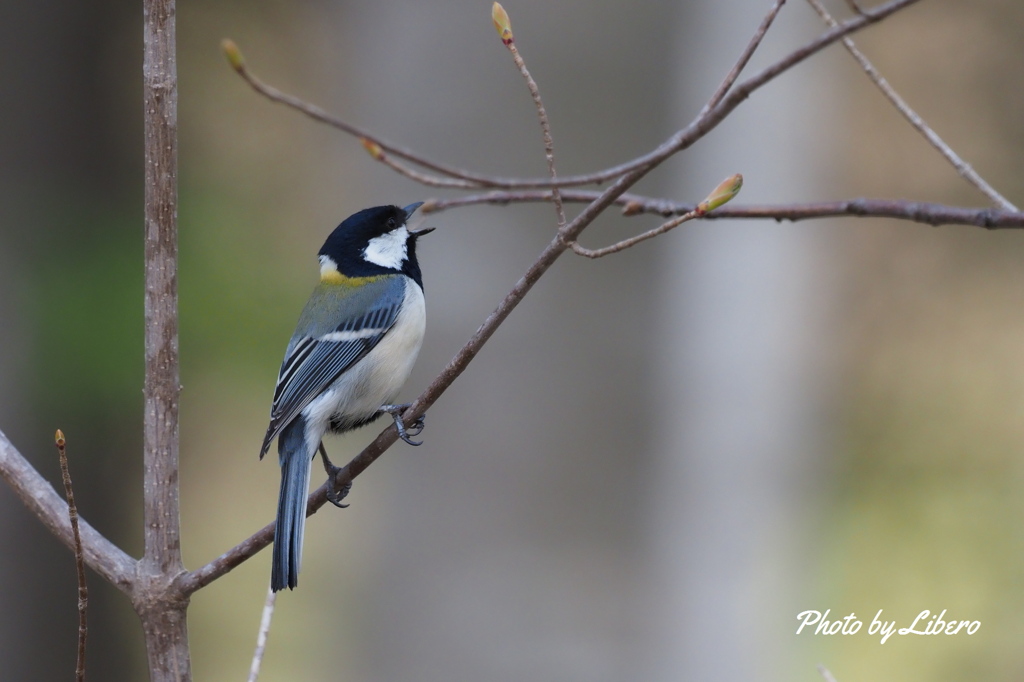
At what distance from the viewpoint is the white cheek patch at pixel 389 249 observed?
89.0 inches

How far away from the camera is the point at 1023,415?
3.23 meters

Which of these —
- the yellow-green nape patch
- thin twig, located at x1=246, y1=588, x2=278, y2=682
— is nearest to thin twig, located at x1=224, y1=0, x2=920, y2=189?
thin twig, located at x1=246, y1=588, x2=278, y2=682

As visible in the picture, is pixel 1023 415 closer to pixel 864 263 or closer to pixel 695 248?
pixel 864 263

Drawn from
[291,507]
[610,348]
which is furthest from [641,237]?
[610,348]

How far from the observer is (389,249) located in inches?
89.7

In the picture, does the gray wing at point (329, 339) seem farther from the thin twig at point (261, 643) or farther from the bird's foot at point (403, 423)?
the thin twig at point (261, 643)

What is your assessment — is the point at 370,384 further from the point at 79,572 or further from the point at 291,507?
the point at 79,572

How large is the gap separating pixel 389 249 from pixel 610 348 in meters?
1.14

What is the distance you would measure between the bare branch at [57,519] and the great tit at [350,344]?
293 millimetres

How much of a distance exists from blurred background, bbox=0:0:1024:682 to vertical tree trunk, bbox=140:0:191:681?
1.73m

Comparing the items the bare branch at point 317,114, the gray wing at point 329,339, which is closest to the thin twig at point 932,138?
the bare branch at point 317,114

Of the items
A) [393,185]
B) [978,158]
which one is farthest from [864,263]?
[393,185]

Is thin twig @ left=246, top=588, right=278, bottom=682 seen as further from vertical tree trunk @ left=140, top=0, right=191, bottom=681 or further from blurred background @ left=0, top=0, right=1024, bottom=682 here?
blurred background @ left=0, top=0, right=1024, bottom=682

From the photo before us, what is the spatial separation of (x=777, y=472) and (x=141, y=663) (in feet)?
8.62
